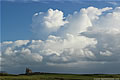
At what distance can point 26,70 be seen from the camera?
198625 millimetres

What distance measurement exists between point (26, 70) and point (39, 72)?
39.7 feet

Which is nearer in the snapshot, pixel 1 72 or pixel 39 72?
pixel 1 72

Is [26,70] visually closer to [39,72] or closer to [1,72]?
[39,72]

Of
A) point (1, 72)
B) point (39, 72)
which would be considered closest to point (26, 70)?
point (39, 72)

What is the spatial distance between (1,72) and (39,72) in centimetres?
4053

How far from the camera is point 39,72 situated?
200 meters

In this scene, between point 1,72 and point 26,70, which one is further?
point 26,70

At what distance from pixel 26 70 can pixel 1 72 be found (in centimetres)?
3244

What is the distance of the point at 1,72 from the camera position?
17012 centimetres
